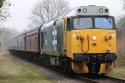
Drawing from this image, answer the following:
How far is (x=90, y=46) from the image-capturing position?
21.0 meters

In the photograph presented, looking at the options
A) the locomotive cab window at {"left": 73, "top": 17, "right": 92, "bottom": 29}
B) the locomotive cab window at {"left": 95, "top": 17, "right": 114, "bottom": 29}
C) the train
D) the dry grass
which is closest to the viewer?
the dry grass

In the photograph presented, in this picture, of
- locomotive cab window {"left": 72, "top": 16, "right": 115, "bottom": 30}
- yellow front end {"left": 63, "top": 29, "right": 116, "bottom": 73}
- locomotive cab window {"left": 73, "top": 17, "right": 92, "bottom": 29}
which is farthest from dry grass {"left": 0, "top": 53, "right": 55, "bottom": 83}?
locomotive cab window {"left": 72, "top": 16, "right": 115, "bottom": 30}

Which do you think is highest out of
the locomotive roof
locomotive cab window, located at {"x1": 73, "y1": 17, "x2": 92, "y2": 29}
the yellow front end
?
the locomotive roof

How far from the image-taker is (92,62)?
21.1 m

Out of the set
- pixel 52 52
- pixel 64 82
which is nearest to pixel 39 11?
pixel 52 52

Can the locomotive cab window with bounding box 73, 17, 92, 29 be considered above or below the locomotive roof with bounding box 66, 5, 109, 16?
below

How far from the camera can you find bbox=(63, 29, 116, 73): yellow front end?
68.7 feet

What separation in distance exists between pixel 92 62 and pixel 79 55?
2.64 ft

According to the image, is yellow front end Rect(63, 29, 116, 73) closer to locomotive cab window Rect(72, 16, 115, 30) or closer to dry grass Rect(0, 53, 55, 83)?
locomotive cab window Rect(72, 16, 115, 30)

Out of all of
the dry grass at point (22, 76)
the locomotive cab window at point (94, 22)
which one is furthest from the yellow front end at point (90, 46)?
the dry grass at point (22, 76)

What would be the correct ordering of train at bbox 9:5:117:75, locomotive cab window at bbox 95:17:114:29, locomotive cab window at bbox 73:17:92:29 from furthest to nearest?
locomotive cab window at bbox 95:17:114:29, locomotive cab window at bbox 73:17:92:29, train at bbox 9:5:117:75

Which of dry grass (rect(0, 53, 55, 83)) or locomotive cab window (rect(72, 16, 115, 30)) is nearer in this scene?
dry grass (rect(0, 53, 55, 83))

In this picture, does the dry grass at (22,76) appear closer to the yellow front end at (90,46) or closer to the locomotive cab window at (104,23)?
the yellow front end at (90,46)

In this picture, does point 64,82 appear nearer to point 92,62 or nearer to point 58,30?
point 92,62
